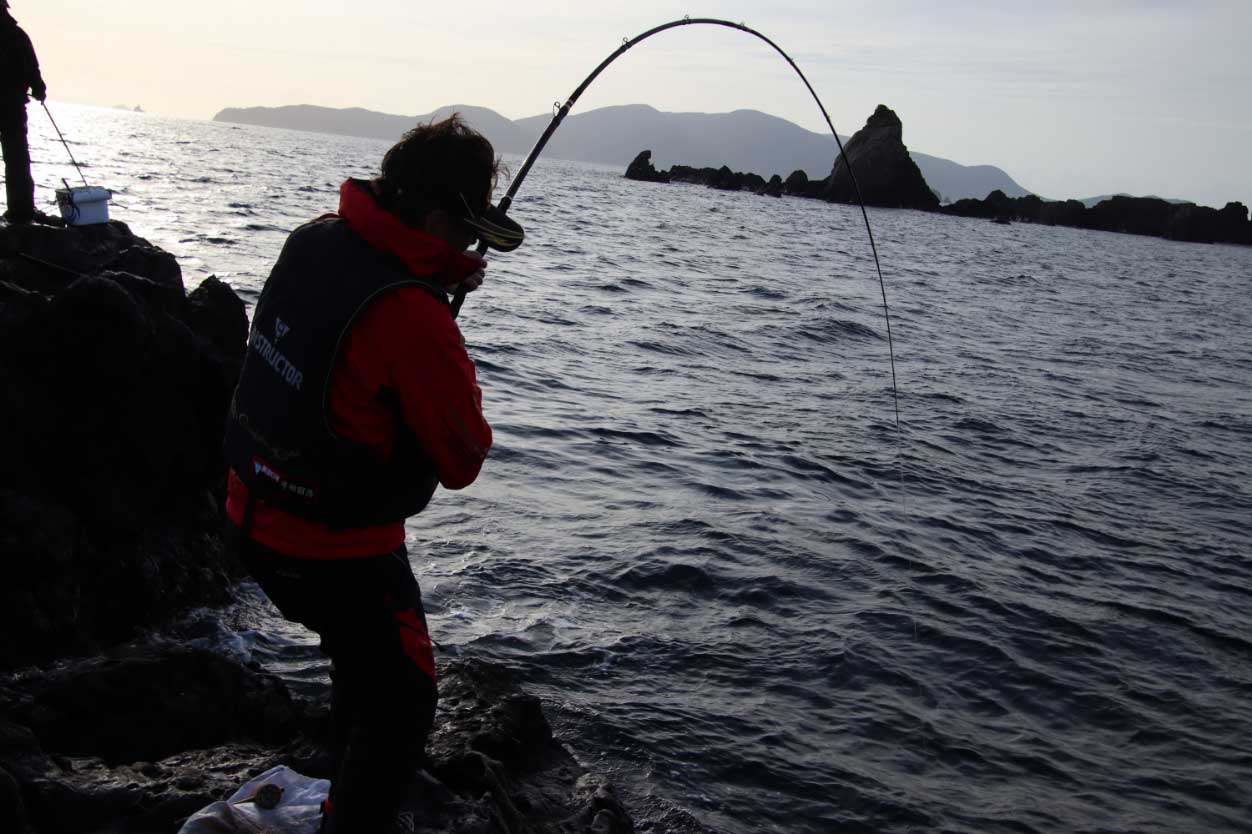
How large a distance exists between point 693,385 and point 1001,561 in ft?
19.1

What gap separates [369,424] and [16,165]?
9132mm

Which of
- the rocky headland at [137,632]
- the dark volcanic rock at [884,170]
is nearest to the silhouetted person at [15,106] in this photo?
the rocky headland at [137,632]

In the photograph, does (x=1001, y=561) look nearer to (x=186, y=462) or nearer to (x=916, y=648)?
(x=916, y=648)

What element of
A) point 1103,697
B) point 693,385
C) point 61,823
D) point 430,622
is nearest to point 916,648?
point 1103,697

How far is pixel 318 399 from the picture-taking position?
96.5 inches

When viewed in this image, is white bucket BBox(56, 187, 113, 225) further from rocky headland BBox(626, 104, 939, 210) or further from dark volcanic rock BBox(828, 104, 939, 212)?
dark volcanic rock BBox(828, 104, 939, 212)

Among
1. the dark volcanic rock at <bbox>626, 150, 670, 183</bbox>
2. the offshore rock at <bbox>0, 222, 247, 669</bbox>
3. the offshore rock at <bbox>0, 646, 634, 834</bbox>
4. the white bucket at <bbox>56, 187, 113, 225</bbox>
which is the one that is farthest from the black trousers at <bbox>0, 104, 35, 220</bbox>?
the dark volcanic rock at <bbox>626, 150, 670, 183</bbox>

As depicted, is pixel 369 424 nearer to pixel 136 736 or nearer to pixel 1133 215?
pixel 136 736

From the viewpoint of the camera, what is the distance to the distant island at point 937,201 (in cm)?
10188

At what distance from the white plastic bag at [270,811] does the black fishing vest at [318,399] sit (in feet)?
3.63

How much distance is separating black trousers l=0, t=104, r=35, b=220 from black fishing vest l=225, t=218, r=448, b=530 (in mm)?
8505

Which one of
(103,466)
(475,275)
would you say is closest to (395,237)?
(475,275)

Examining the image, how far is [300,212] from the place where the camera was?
28328 millimetres

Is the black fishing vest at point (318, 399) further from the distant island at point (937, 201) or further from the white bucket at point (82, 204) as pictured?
the distant island at point (937, 201)
